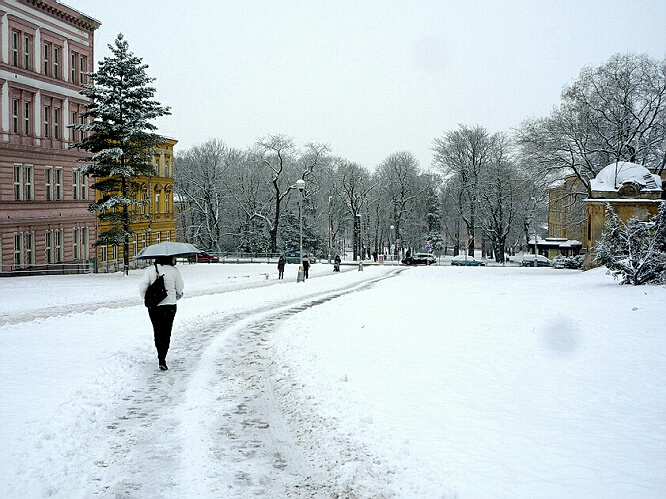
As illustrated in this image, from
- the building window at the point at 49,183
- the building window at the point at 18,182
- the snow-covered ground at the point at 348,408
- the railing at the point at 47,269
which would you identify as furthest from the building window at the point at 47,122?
the snow-covered ground at the point at 348,408

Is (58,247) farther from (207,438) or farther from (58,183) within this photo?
(207,438)

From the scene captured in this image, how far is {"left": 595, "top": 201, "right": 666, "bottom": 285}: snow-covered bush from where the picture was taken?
750 inches

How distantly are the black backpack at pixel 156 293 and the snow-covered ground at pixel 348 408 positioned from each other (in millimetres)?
1156

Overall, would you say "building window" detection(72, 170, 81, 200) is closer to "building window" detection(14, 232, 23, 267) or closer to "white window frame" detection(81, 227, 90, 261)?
"white window frame" detection(81, 227, 90, 261)

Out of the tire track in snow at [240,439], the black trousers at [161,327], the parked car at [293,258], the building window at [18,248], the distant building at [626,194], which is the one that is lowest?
the tire track in snow at [240,439]

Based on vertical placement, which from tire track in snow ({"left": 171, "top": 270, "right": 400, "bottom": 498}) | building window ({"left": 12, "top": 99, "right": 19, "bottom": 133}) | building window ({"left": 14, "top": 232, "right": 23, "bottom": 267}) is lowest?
tire track in snow ({"left": 171, "top": 270, "right": 400, "bottom": 498})

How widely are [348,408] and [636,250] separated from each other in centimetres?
1525

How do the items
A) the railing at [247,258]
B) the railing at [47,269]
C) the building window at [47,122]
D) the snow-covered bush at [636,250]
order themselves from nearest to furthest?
1. the snow-covered bush at [636,250]
2. the railing at [47,269]
3. the building window at [47,122]
4. the railing at [247,258]

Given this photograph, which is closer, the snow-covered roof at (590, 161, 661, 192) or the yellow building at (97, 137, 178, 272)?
the snow-covered roof at (590, 161, 661, 192)

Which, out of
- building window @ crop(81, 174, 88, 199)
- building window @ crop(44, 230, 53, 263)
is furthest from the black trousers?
building window @ crop(81, 174, 88, 199)

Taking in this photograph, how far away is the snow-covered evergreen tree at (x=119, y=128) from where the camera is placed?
1369 inches

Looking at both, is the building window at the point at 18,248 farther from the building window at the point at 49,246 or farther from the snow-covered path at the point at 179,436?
the snow-covered path at the point at 179,436

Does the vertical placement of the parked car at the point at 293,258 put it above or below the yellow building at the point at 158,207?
below

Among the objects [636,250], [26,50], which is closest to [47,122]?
[26,50]
